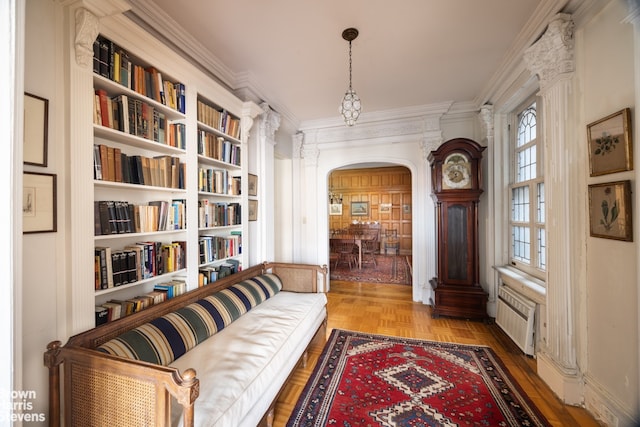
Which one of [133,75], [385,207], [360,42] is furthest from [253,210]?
[385,207]

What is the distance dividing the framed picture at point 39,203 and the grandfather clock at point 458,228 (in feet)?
12.4

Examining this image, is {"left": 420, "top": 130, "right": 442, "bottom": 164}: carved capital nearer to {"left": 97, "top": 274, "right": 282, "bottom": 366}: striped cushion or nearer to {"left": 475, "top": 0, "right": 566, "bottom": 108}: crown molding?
{"left": 475, "top": 0, "right": 566, "bottom": 108}: crown molding

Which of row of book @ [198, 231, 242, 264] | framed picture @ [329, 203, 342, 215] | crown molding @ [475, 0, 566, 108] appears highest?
crown molding @ [475, 0, 566, 108]

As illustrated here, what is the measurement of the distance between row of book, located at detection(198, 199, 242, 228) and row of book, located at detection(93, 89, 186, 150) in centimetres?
61

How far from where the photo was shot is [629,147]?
4.85 feet

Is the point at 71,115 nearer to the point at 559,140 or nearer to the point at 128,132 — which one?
the point at 128,132

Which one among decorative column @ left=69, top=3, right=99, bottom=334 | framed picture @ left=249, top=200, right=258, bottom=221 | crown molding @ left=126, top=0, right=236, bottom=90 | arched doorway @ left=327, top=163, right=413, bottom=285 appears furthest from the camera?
arched doorway @ left=327, top=163, right=413, bottom=285

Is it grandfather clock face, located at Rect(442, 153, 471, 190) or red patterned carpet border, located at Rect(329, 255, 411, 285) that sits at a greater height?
grandfather clock face, located at Rect(442, 153, 471, 190)

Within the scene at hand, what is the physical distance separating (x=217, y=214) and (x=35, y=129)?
1.48m

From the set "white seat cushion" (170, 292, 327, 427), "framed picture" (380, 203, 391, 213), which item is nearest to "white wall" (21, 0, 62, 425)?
"white seat cushion" (170, 292, 327, 427)

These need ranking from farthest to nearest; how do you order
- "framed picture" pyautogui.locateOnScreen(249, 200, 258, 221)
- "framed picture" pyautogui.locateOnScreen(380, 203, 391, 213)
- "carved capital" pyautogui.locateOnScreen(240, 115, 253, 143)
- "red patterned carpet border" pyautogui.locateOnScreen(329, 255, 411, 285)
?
1. "framed picture" pyautogui.locateOnScreen(380, 203, 391, 213)
2. "red patterned carpet border" pyautogui.locateOnScreen(329, 255, 411, 285)
3. "framed picture" pyautogui.locateOnScreen(249, 200, 258, 221)
4. "carved capital" pyautogui.locateOnScreen(240, 115, 253, 143)

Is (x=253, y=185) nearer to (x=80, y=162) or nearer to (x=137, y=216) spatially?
(x=137, y=216)

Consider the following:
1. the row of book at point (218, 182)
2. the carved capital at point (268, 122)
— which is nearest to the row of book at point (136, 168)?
the row of book at point (218, 182)

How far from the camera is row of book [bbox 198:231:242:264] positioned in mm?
2424
